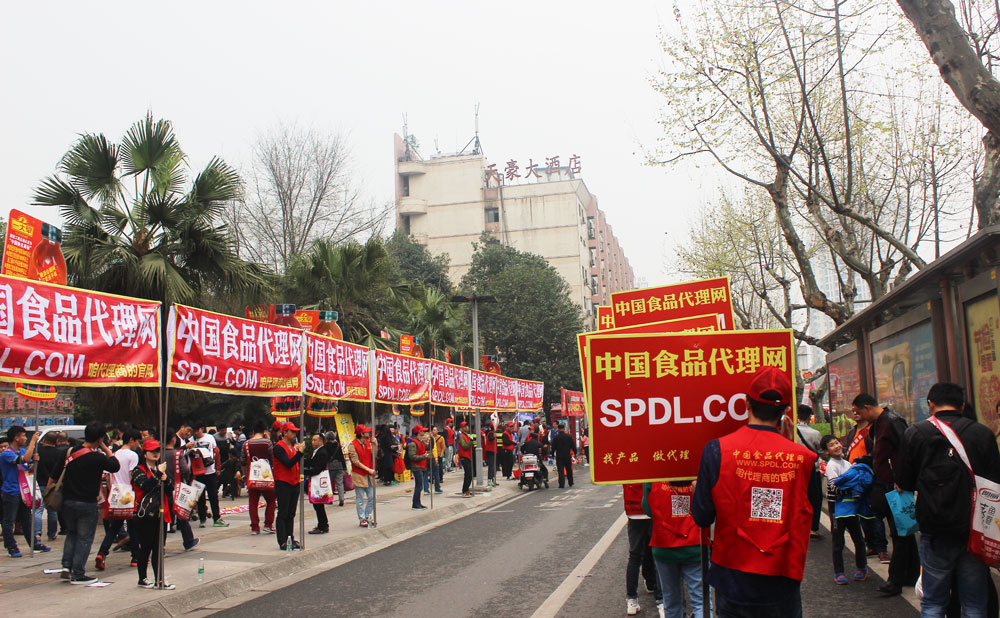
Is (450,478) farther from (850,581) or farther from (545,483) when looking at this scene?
(850,581)

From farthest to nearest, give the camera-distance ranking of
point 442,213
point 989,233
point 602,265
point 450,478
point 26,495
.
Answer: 1. point 602,265
2. point 442,213
3. point 450,478
4. point 26,495
5. point 989,233

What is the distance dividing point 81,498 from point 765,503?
8.16 meters

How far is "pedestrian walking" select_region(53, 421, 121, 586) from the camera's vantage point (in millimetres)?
9172

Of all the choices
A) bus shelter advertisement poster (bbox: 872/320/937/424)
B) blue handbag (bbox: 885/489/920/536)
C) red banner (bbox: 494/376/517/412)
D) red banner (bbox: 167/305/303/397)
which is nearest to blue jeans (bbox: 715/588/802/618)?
blue handbag (bbox: 885/489/920/536)

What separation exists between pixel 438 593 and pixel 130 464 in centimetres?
443

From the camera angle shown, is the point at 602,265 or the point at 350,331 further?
the point at 602,265

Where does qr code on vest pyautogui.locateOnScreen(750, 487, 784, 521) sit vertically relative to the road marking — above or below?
above

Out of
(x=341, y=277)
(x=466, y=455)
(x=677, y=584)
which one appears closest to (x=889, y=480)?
(x=677, y=584)

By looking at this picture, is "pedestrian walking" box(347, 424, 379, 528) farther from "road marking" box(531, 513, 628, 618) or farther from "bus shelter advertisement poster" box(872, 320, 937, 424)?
"bus shelter advertisement poster" box(872, 320, 937, 424)

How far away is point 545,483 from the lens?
24.3 metres

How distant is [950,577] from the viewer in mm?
5469


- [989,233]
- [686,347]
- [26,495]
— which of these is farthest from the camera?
[26,495]

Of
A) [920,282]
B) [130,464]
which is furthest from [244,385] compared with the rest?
[920,282]

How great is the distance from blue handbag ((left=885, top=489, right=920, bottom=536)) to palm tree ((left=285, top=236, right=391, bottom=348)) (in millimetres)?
18421
